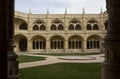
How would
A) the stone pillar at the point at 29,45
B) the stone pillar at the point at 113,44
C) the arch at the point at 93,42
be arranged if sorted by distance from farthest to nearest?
1. the arch at the point at 93,42
2. the stone pillar at the point at 29,45
3. the stone pillar at the point at 113,44

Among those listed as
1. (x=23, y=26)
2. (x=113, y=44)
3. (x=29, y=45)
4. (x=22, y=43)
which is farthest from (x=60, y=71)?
(x=23, y=26)

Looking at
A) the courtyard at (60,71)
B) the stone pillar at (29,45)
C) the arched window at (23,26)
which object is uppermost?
the arched window at (23,26)

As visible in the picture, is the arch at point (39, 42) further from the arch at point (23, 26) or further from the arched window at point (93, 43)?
the arched window at point (93, 43)

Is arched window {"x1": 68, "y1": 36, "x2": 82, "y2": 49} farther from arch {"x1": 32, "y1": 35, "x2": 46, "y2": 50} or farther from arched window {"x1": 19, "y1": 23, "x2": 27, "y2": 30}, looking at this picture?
arched window {"x1": 19, "y1": 23, "x2": 27, "y2": 30}

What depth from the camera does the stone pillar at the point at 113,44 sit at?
3178 mm

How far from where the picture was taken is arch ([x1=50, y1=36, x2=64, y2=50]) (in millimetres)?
44219

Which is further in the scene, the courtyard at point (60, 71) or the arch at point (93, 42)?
the arch at point (93, 42)

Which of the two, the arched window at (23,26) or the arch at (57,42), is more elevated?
the arched window at (23,26)

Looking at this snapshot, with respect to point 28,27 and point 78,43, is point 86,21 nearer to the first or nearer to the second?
point 78,43

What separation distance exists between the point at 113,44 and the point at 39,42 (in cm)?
4129

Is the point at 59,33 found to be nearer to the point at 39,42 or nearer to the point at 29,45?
the point at 39,42

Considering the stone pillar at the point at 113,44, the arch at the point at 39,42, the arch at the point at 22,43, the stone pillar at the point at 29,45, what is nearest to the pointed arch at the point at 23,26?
the arch at the point at 22,43

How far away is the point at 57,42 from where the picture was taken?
4434 cm

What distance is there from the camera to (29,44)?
1688 inches
